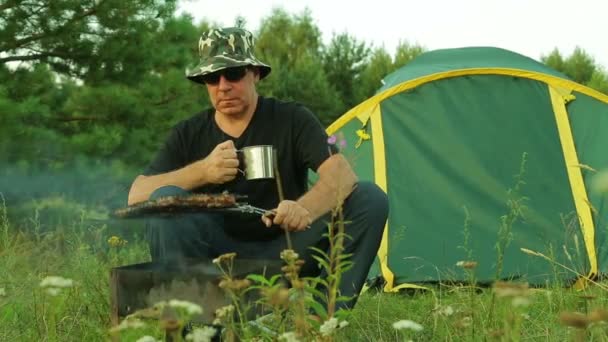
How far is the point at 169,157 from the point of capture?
3.06 m

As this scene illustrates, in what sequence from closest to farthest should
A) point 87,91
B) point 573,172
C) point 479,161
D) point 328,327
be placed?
point 328,327, point 573,172, point 479,161, point 87,91

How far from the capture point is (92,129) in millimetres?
7762

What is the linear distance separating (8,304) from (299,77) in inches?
719

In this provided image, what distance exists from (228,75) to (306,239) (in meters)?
0.67

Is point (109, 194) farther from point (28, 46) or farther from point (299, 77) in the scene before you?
point (299, 77)

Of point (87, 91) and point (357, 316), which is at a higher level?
point (87, 91)

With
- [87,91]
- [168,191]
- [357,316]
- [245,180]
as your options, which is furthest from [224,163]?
[87,91]

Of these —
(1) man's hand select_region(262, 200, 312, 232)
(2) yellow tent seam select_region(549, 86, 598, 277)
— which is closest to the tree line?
(2) yellow tent seam select_region(549, 86, 598, 277)

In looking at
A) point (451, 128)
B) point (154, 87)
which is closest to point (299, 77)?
point (154, 87)

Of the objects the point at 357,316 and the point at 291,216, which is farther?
the point at 357,316

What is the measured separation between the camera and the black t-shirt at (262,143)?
2939mm

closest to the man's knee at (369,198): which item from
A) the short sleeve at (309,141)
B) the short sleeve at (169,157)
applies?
the short sleeve at (309,141)

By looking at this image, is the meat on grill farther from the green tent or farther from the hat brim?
the green tent

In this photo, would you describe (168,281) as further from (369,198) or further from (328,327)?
(369,198)
